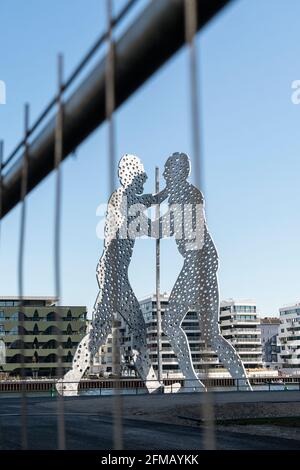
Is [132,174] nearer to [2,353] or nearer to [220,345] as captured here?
[220,345]

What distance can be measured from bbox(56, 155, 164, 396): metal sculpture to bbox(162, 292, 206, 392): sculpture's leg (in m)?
1.52

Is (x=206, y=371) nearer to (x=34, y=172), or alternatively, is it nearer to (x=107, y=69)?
(x=107, y=69)

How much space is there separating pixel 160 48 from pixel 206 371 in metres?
1.11

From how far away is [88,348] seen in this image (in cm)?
2872

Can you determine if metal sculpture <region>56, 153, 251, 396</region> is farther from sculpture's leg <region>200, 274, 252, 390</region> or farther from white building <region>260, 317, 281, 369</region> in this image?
white building <region>260, 317, 281, 369</region>

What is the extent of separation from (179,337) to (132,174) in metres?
7.56

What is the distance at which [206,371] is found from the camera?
1938 millimetres

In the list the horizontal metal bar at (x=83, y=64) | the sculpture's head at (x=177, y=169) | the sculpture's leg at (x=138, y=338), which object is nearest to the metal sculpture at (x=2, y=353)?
the sculpture's leg at (x=138, y=338)

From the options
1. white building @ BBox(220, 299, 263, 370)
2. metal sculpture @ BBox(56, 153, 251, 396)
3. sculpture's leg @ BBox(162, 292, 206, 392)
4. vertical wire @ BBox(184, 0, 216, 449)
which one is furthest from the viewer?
white building @ BBox(220, 299, 263, 370)

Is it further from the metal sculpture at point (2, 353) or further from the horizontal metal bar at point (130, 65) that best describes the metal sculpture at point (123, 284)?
the metal sculpture at point (2, 353)

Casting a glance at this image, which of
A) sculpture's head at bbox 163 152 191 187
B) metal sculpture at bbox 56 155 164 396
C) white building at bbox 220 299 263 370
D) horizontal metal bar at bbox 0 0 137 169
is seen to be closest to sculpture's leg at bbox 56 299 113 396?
metal sculpture at bbox 56 155 164 396

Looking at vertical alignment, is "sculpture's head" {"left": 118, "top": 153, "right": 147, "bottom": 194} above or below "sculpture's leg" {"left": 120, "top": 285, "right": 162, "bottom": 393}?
above

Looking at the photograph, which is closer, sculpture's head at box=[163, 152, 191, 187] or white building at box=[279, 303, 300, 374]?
sculpture's head at box=[163, 152, 191, 187]

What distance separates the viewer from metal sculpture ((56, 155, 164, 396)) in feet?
93.2
